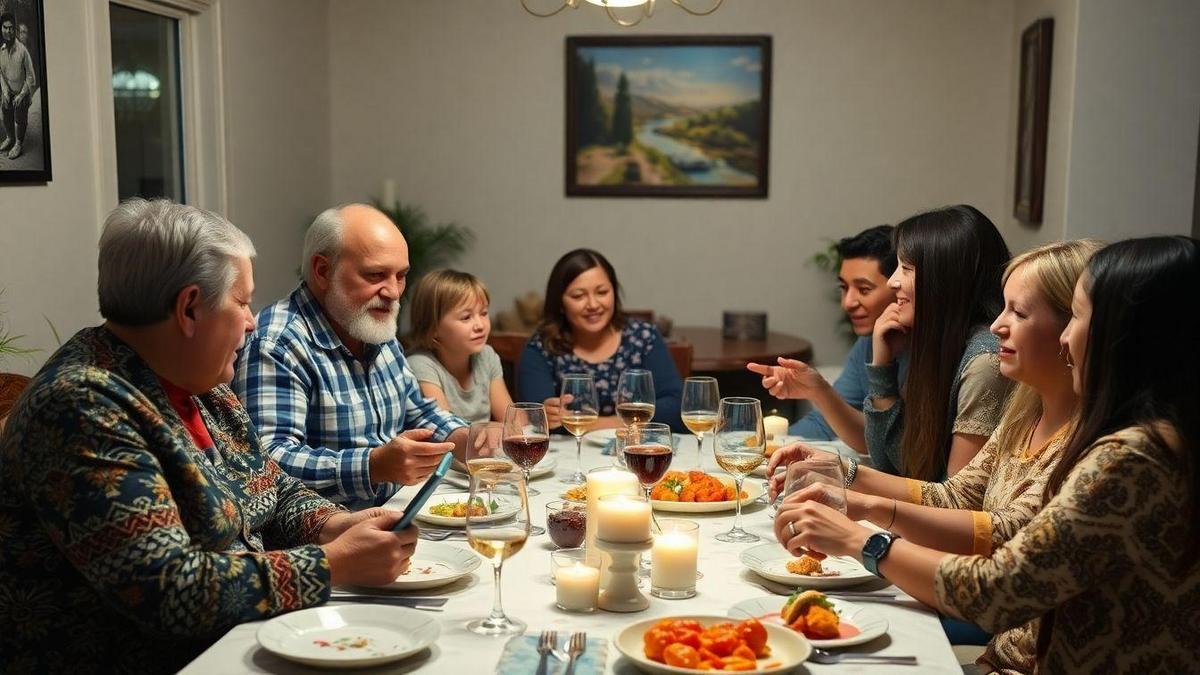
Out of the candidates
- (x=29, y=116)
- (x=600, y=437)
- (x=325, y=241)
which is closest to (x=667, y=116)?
(x=29, y=116)

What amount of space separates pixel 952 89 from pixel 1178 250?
17.1 feet

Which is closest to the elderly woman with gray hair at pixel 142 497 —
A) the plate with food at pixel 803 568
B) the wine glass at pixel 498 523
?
the wine glass at pixel 498 523

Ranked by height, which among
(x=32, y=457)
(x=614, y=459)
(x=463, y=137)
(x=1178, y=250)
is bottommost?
(x=614, y=459)

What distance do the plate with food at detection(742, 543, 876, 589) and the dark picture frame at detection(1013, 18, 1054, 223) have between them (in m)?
3.64

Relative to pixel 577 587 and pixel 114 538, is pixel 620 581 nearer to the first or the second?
pixel 577 587

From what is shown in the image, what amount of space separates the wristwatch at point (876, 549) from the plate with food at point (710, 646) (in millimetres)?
243

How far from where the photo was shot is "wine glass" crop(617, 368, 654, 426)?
271 centimetres

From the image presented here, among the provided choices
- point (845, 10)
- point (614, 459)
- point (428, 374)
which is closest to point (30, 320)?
point (428, 374)

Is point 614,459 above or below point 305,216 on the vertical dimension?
below

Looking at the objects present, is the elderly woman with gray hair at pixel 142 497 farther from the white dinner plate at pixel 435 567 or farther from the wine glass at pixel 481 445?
the wine glass at pixel 481 445

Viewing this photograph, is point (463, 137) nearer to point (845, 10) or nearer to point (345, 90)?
point (345, 90)

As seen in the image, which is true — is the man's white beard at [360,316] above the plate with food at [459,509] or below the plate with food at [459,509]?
above

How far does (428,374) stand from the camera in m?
3.69

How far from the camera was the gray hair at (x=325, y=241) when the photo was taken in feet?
9.27
